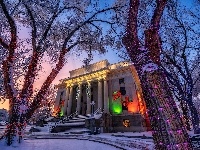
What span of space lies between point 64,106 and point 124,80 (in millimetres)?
16685

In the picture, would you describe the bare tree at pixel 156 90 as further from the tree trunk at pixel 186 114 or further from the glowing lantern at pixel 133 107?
the glowing lantern at pixel 133 107

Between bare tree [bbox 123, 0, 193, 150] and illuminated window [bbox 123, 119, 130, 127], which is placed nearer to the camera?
bare tree [bbox 123, 0, 193, 150]

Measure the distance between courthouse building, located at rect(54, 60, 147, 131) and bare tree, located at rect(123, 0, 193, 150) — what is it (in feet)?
75.0

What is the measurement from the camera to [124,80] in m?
31.7

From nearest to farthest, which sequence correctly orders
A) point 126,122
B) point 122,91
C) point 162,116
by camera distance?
point 162,116, point 126,122, point 122,91

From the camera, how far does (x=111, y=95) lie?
31750 mm

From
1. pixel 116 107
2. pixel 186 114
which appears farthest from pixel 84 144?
pixel 186 114

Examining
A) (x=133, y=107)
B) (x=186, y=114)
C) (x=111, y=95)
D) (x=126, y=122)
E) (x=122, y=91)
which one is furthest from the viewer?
(x=111, y=95)

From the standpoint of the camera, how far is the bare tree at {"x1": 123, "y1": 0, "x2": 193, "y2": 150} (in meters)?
2.73

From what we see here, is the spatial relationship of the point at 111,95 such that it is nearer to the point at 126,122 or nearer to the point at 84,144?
the point at 126,122

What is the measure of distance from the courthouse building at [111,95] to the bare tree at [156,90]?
2285cm

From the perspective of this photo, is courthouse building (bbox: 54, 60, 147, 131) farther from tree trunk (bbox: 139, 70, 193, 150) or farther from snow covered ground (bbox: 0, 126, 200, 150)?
tree trunk (bbox: 139, 70, 193, 150)

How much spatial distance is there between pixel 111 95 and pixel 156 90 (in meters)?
28.9

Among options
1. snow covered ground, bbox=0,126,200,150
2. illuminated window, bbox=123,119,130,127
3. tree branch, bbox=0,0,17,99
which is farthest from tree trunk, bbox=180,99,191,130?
tree branch, bbox=0,0,17,99
